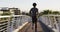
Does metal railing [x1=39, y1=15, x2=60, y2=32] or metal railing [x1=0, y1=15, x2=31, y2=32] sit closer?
metal railing [x1=0, y1=15, x2=31, y2=32]

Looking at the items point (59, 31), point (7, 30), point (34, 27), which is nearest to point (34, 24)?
point (34, 27)

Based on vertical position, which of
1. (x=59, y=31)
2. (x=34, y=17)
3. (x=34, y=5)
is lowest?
(x=59, y=31)

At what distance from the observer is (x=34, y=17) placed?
9812 millimetres

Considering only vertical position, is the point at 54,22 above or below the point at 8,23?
below

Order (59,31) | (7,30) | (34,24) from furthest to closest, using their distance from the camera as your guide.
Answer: (34,24) < (59,31) < (7,30)

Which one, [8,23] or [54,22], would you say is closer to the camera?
[8,23]

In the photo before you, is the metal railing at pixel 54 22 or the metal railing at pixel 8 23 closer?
the metal railing at pixel 8 23

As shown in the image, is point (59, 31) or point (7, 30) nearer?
point (7, 30)

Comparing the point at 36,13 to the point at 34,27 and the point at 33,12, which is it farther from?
the point at 34,27

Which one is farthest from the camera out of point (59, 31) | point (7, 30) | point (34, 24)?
point (34, 24)

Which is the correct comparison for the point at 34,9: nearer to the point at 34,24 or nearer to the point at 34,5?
the point at 34,5

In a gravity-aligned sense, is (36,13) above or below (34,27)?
above

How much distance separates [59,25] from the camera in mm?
9562

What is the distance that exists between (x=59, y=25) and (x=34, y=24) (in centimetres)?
139
